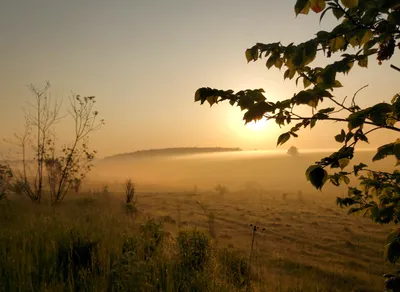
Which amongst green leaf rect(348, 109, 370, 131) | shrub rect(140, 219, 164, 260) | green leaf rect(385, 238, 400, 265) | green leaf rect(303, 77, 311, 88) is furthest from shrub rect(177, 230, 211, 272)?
green leaf rect(348, 109, 370, 131)

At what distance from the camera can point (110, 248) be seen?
484cm

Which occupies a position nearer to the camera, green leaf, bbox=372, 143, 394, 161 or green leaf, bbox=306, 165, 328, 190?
green leaf, bbox=306, 165, 328, 190

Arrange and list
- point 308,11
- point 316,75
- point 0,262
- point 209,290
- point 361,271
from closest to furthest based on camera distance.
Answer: point 308,11, point 316,75, point 209,290, point 0,262, point 361,271

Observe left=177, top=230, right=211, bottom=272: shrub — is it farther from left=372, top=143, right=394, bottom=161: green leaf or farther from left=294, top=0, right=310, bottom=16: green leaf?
left=294, top=0, right=310, bottom=16: green leaf

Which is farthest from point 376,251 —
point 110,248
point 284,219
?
point 110,248

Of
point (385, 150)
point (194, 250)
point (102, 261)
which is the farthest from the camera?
point (194, 250)

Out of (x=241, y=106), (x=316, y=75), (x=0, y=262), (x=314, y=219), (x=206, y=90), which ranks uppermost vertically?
(x=316, y=75)

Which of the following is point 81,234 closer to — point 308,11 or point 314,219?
point 308,11

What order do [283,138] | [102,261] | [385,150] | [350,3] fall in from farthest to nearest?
1. [102,261]
2. [283,138]
3. [385,150]
4. [350,3]

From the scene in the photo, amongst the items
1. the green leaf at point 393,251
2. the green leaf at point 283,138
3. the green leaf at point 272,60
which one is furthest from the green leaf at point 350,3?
the green leaf at point 393,251

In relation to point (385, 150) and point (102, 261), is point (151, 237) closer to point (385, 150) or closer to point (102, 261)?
point (102, 261)

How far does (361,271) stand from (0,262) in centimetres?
873

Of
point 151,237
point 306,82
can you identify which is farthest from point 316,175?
point 151,237

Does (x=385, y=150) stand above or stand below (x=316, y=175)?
above
